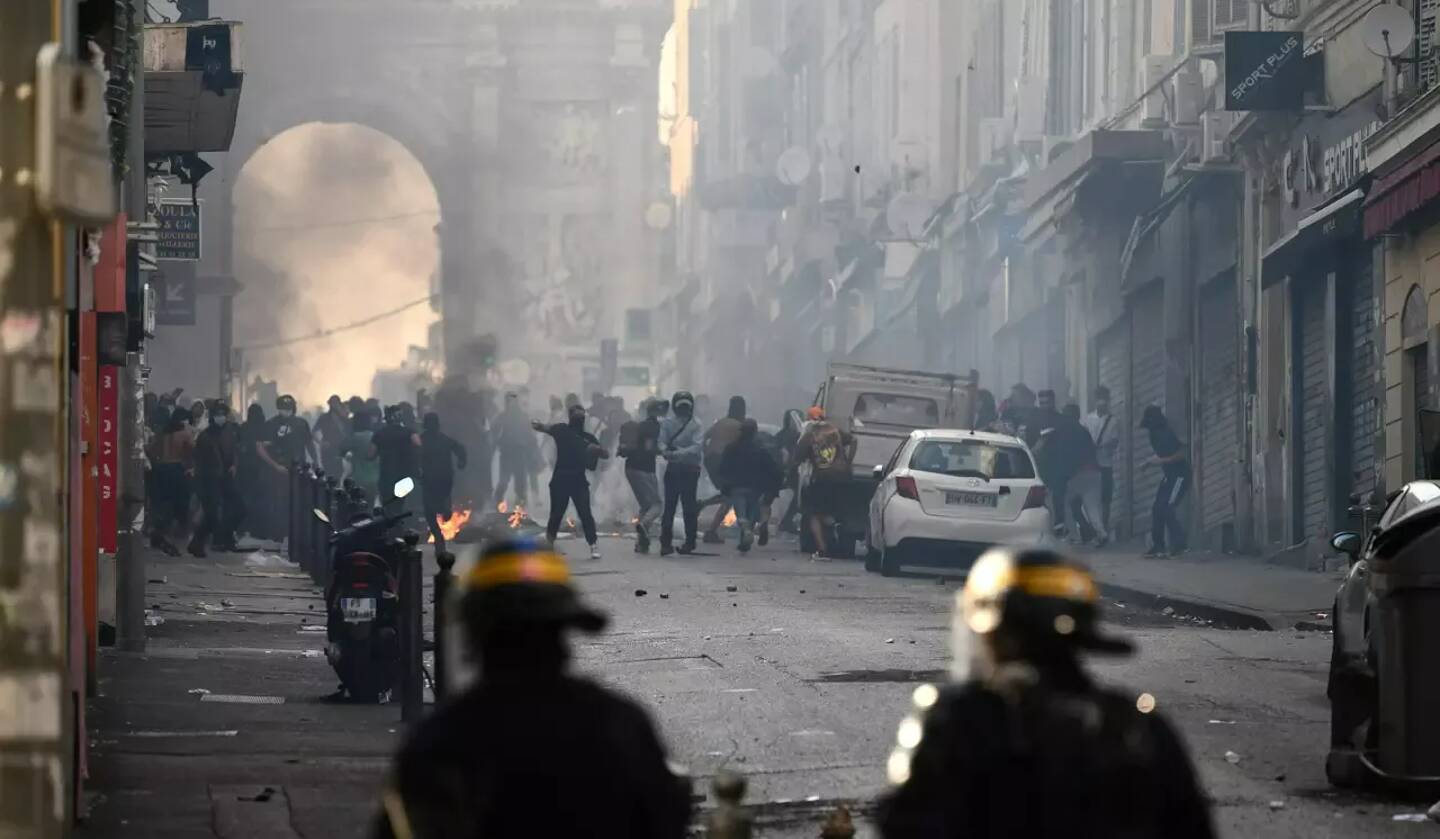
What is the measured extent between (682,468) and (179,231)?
5.85m

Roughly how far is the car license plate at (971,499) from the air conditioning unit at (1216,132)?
8105mm

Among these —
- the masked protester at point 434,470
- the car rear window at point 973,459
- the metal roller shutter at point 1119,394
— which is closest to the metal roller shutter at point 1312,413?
the car rear window at point 973,459

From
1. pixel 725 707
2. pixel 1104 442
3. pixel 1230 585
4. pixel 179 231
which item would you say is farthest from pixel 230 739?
pixel 1104 442

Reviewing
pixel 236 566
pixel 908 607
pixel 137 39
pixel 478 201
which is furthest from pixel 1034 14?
pixel 478 201

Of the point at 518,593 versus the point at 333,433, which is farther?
the point at 333,433

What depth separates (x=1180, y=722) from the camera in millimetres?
12836

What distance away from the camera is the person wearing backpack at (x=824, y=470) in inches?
1182

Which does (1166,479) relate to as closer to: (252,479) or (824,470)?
(824,470)

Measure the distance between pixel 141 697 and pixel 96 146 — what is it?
9.06 meters

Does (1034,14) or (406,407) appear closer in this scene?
(406,407)

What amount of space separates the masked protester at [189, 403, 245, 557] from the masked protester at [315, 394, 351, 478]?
20.3 feet

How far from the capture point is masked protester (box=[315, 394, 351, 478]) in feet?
124

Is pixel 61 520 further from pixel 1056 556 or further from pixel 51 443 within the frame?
pixel 1056 556

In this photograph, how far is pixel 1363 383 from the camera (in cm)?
2852
